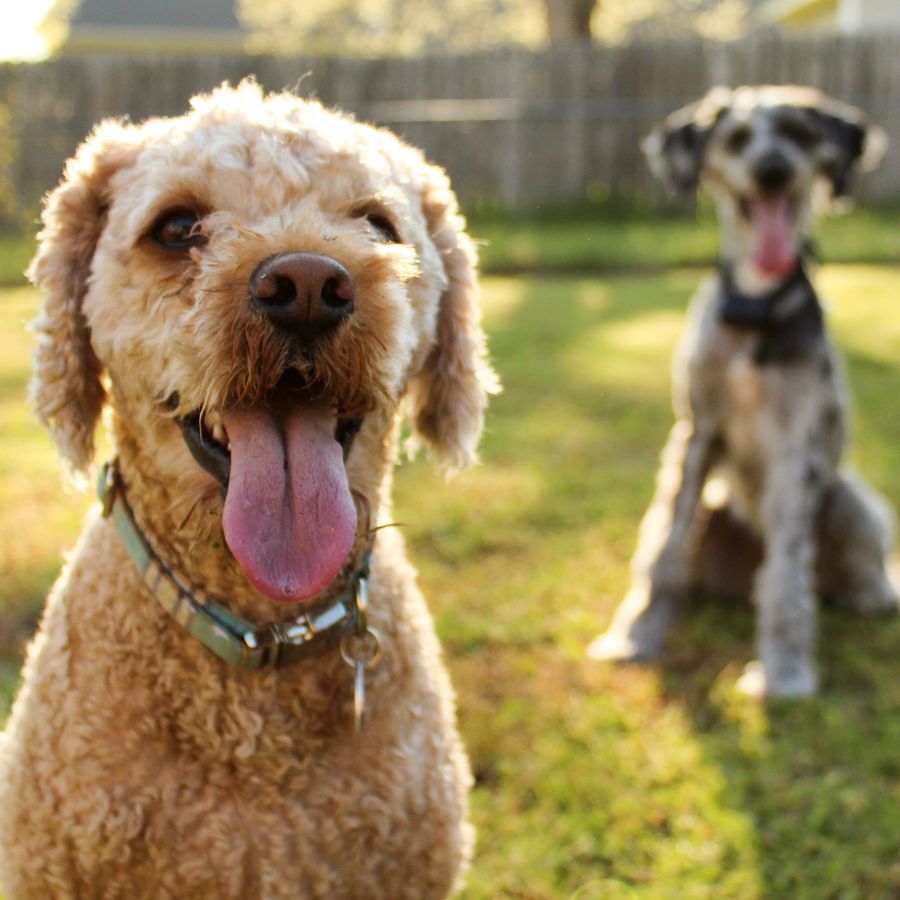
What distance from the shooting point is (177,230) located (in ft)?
6.64

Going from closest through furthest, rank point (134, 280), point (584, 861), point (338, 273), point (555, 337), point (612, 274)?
1. point (338, 273)
2. point (134, 280)
3. point (584, 861)
4. point (555, 337)
5. point (612, 274)

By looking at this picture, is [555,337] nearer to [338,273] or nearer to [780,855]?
[780,855]

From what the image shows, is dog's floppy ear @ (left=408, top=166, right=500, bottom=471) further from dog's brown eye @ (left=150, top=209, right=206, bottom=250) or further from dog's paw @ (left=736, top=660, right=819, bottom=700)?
dog's paw @ (left=736, top=660, right=819, bottom=700)

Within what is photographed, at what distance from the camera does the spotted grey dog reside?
386 cm

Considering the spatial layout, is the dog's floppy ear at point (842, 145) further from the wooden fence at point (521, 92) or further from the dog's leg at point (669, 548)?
the wooden fence at point (521, 92)

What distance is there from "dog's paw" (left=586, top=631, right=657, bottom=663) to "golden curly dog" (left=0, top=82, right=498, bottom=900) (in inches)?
68.0

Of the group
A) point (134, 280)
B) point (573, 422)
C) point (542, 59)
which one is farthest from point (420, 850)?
point (542, 59)

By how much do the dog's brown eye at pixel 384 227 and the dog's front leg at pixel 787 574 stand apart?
85.0 inches

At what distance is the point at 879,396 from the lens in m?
7.01

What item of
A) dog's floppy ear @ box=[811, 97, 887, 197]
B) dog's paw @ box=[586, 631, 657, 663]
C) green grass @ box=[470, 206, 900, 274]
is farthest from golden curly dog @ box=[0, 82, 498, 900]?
green grass @ box=[470, 206, 900, 274]

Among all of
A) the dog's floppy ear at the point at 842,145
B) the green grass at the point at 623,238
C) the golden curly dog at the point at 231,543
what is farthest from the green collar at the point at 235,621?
the green grass at the point at 623,238

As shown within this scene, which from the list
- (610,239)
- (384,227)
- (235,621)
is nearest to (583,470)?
(384,227)

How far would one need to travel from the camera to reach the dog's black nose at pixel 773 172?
3.96 metres

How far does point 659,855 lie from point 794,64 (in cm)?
1447
